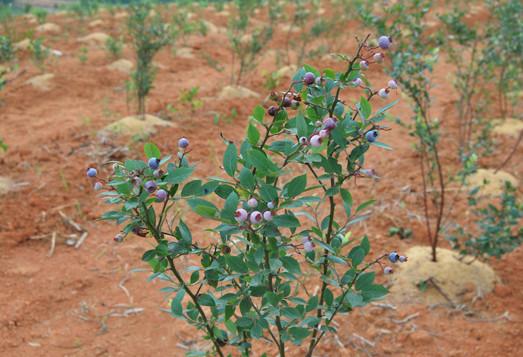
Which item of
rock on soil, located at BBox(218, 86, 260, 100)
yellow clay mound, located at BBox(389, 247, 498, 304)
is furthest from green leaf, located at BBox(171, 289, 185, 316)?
rock on soil, located at BBox(218, 86, 260, 100)

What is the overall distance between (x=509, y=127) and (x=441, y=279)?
3506mm

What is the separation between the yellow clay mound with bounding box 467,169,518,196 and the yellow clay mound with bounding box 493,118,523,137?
A: 125 centimetres

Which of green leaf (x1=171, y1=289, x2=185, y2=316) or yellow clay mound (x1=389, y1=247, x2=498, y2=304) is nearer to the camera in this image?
green leaf (x1=171, y1=289, x2=185, y2=316)

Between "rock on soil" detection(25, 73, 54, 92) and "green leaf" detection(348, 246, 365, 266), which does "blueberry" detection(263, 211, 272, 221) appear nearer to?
"green leaf" detection(348, 246, 365, 266)

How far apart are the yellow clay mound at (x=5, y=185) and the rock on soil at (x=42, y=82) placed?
3.25m

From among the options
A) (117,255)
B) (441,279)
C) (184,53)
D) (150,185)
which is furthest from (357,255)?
(184,53)

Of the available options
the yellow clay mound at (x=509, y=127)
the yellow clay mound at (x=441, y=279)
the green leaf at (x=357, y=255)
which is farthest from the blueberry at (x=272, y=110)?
the yellow clay mound at (x=509, y=127)

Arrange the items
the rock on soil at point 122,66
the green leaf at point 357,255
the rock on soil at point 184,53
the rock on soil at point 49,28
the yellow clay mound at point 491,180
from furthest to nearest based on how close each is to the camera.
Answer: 1. the rock on soil at point 49,28
2. the rock on soil at point 184,53
3. the rock on soil at point 122,66
4. the yellow clay mound at point 491,180
5. the green leaf at point 357,255

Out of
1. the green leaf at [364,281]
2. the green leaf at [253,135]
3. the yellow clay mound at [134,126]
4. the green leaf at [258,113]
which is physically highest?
the green leaf at [258,113]

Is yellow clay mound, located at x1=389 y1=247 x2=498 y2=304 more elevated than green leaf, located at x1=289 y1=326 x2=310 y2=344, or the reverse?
green leaf, located at x1=289 y1=326 x2=310 y2=344

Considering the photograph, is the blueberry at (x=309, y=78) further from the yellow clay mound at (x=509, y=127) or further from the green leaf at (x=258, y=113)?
the yellow clay mound at (x=509, y=127)

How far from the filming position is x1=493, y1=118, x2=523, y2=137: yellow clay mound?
→ 5.95m

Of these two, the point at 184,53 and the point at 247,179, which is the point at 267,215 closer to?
the point at 247,179

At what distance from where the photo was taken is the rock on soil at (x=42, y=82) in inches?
298
